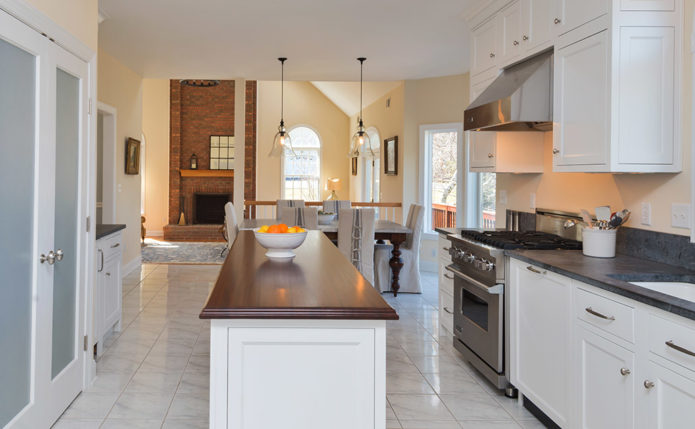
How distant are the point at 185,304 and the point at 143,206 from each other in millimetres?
7319

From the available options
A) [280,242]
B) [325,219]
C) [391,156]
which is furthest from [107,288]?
[391,156]

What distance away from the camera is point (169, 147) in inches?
464

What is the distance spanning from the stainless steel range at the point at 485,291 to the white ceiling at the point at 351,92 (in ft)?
15.4

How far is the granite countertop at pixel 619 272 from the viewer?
174 cm

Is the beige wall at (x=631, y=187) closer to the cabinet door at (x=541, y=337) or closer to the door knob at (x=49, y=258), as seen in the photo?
the cabinet door at (x=541, y=337)

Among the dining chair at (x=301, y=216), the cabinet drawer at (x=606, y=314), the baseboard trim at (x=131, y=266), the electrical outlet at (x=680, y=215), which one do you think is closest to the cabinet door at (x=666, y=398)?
the cabinet drawer at (x=606, y=314)

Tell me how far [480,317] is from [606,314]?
1221mm

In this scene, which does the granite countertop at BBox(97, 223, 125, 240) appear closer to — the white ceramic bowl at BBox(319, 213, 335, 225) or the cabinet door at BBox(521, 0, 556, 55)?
the white ceramic bowl at BBox(319, 213, 335, 225)

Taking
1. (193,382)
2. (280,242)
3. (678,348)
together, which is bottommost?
(193,382)

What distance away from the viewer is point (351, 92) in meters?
9.93

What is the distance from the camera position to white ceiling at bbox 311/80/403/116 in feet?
28.0

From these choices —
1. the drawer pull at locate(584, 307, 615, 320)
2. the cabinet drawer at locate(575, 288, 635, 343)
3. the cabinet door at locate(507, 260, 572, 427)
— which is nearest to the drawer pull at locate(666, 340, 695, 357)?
the cabinet drawer at locate(575, 288, 635, 343)

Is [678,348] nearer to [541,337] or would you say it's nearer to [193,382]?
[541,337]

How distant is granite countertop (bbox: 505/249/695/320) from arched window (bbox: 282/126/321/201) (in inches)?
362
